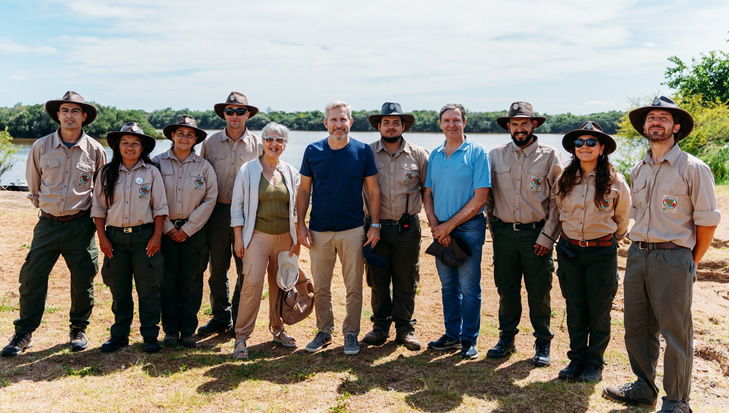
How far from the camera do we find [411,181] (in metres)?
5.32

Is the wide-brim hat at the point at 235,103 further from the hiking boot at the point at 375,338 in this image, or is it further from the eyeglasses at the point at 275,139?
the hiking boot at the point at 375,338

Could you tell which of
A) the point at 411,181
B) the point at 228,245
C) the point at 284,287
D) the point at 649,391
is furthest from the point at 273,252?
the point at 649,391

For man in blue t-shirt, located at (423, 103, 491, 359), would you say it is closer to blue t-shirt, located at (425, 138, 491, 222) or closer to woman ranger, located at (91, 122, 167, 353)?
blue t-shirt, located at (425, 138, 491, 222)

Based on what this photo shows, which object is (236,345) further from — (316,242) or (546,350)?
(546,350)

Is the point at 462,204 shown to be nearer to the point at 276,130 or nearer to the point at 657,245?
the point at 657,245

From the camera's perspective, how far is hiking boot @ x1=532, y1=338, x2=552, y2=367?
16.4ft

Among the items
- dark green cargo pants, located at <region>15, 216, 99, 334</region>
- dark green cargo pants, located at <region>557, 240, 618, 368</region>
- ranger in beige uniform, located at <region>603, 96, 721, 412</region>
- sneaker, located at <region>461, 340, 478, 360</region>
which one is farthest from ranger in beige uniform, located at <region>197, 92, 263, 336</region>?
ranger in beige uniform, located at <region>603, 96, 721, 412</region>

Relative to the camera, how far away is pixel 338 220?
16.7ft

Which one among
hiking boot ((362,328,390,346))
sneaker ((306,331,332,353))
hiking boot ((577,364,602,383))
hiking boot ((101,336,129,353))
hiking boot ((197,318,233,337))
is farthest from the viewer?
hiking boot ((197,318,233,337))

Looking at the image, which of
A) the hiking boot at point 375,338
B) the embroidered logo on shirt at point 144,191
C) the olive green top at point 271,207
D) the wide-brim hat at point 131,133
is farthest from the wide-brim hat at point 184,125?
the hiking boot at point 375,338

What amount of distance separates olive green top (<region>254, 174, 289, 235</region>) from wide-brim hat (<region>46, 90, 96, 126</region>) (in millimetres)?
1887

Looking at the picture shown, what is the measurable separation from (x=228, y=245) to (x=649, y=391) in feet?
12.9

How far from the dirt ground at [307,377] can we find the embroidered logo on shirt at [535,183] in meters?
1.57

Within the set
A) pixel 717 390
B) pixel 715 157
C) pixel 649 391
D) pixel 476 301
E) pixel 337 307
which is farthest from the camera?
pixel 715 157
